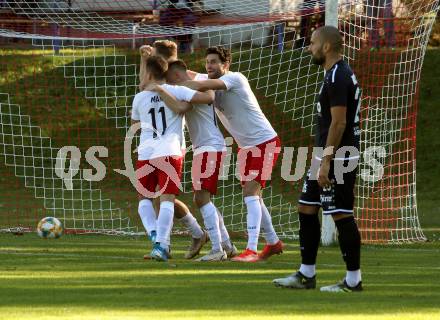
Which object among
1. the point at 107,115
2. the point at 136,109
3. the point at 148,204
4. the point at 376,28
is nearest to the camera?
the point at 136,109

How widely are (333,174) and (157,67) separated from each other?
2.91 m

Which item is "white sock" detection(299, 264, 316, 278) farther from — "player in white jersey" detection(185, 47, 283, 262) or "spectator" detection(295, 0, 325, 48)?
"spectator" detection(295, 0, 325, 48)

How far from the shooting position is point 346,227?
27.8 ft

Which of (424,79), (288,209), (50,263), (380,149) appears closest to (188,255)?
(50,263)

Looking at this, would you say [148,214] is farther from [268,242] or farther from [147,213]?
[268,242]

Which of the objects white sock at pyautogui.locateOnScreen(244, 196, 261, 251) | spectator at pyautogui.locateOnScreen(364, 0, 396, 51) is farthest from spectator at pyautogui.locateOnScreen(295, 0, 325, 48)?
white sock at pyautogui.locateOnScreen(244, 196, 261, 251)

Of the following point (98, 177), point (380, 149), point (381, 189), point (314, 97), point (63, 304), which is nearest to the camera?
point (63, 304)

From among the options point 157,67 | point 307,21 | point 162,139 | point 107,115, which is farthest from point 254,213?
point 107,115

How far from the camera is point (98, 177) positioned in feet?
73.4

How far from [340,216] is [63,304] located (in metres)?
2.21

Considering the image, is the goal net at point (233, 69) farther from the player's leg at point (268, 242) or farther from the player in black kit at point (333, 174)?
the player in black kit at point (333, 174)

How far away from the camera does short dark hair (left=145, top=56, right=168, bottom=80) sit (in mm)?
10781

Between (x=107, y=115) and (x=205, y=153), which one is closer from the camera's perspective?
(x=205, y=153)

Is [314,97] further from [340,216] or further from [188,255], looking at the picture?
[340,216]
